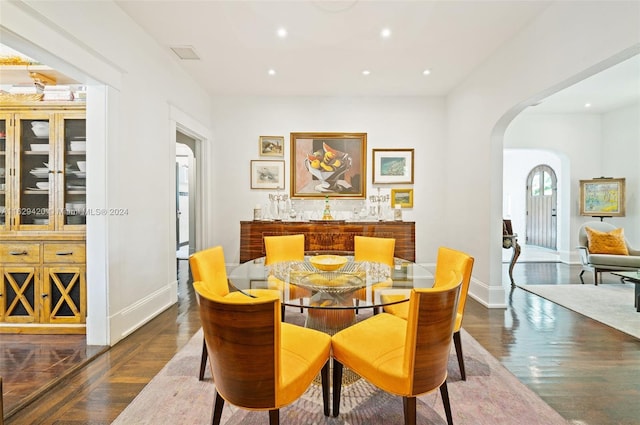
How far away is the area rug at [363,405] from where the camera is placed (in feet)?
5.72

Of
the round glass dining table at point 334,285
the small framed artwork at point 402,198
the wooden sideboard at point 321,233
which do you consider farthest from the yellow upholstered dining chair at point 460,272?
the small framed artwork at point 402,198

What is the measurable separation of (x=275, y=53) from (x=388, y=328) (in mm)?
3372

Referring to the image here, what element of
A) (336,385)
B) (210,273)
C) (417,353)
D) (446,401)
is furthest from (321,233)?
(417,353)

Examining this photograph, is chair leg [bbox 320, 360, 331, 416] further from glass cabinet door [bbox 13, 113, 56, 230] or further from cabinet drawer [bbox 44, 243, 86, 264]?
glass cabinet door [bbox 13, 113, 56, 230]

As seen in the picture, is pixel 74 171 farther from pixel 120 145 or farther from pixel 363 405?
pixel 363 405

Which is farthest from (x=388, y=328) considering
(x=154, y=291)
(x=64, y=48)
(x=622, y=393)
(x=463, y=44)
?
(x=463, y=44)

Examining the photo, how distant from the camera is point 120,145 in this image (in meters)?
2.81

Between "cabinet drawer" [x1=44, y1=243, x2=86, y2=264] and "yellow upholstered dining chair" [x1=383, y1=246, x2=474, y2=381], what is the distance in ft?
9.35

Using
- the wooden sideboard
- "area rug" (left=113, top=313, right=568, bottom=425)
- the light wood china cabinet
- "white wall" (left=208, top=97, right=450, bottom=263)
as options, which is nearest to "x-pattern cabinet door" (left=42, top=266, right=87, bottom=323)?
the light wood china cabinet

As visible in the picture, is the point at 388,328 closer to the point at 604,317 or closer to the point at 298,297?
the point at 298,297

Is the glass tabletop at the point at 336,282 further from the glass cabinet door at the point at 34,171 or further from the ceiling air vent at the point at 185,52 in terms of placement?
the ceiling air vent at the point at 185,52

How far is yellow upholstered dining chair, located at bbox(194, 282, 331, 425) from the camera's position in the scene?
47.2 inches

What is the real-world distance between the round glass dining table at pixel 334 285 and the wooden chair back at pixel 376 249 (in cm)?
22

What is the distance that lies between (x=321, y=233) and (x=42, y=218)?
3.25 metres
